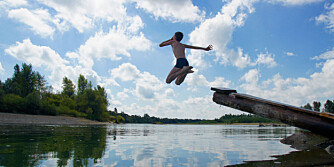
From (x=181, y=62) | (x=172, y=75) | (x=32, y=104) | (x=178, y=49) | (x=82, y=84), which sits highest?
(x=82, y=84)

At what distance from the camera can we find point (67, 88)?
4060 inches

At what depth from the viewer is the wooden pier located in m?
5.08

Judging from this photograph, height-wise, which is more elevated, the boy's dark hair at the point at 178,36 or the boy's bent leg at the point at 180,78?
the boy's dark hair at the point at 178,36

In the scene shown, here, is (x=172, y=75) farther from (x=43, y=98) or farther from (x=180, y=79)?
(x=43, y=98)

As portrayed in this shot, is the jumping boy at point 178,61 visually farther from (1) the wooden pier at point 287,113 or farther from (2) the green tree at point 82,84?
(2) the green tree at point 82,84

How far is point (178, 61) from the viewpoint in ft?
23.6

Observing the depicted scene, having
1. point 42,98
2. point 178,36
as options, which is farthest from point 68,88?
point 178,36

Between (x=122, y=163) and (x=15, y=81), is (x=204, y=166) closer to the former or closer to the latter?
(x=122, y=163)

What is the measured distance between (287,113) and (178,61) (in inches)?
137

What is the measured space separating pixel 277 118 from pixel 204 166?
7.51ft

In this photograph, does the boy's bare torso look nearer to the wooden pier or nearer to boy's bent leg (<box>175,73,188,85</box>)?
boy's bent leg (<box>175,73,188,85</box>)

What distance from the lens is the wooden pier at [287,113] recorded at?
508 cm

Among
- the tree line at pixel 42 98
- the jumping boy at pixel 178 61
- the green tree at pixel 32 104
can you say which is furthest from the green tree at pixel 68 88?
the jumping boy at pixel 178 61

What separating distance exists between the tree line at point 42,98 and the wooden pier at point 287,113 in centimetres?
6410
